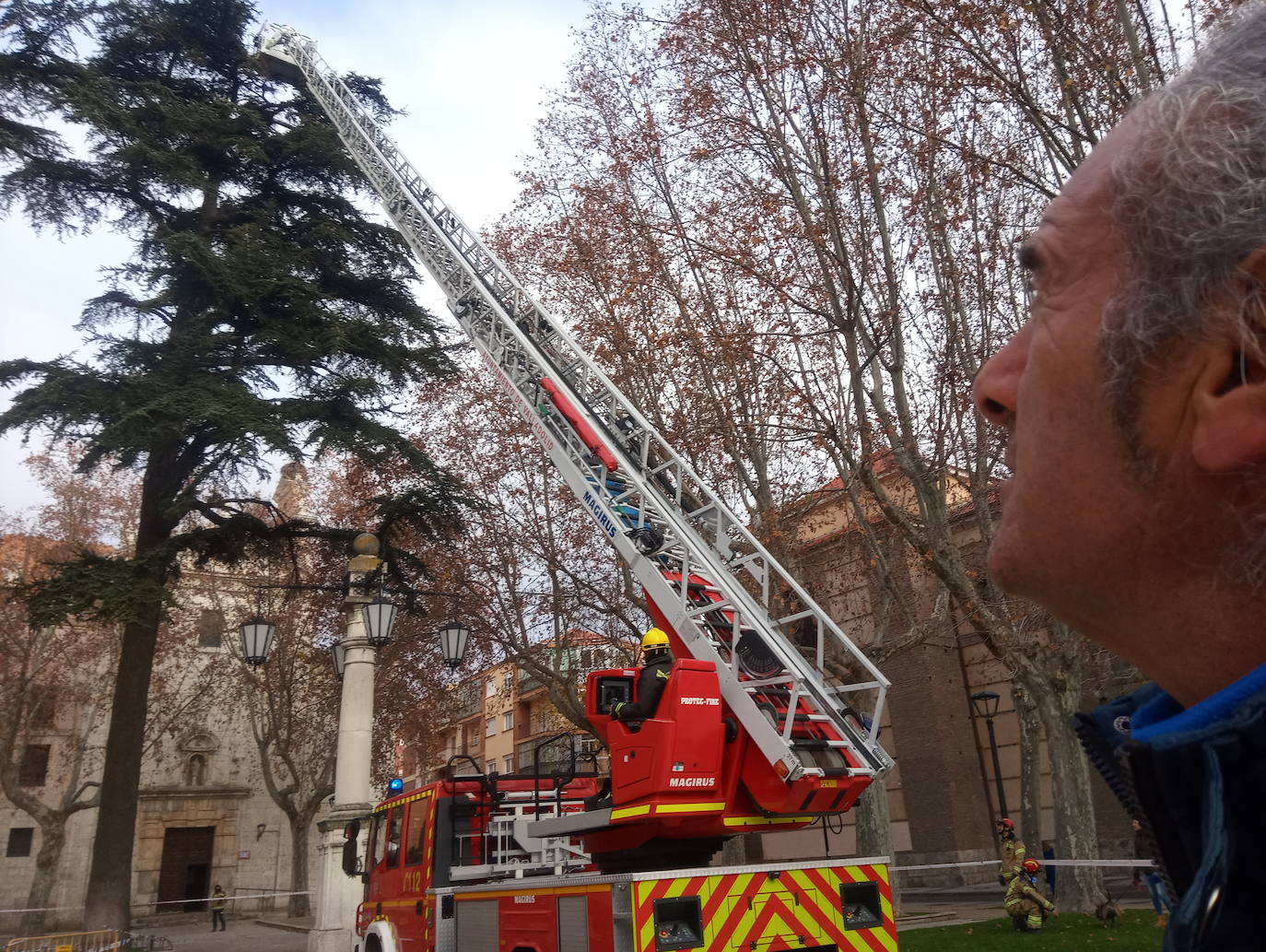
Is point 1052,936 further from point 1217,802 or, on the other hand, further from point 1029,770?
point 1217,802

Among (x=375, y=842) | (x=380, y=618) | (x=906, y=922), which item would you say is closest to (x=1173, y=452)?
(x=375, y=842)

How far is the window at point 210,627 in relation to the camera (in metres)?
33.1

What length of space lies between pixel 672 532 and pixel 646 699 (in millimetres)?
2679

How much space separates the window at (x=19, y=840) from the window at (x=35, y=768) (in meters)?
1.69

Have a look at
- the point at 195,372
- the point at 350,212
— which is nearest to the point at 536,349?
the point at 195,372

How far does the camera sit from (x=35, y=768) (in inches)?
1481

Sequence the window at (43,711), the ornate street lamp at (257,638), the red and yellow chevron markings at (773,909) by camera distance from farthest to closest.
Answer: the window at (43,711), the ornate street lamp at (257,638), the red and yellow chevron markings at (773,909)

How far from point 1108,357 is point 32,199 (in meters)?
20.9

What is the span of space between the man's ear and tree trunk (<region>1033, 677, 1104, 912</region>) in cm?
1491

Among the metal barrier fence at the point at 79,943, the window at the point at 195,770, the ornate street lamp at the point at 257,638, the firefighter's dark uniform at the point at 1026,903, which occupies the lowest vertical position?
the firefighter's dark uniform at the point at 1026,903

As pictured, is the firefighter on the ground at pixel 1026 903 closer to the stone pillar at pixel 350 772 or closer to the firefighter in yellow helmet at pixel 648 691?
the firefighter in yellow helmet at pixel 648 691

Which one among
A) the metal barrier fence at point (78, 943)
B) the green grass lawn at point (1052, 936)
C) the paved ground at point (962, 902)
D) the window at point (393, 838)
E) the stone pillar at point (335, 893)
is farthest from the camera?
the paved ground at point (962, 902)

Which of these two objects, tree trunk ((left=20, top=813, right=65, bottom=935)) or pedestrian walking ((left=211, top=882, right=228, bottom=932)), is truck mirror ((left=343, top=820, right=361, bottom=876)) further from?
tree trunk ((left=20, top=813, right=65, bottom=935))

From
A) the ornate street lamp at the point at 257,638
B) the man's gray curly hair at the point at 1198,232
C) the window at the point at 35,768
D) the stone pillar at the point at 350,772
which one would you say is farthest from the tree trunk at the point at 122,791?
the window at the point at 35,768
